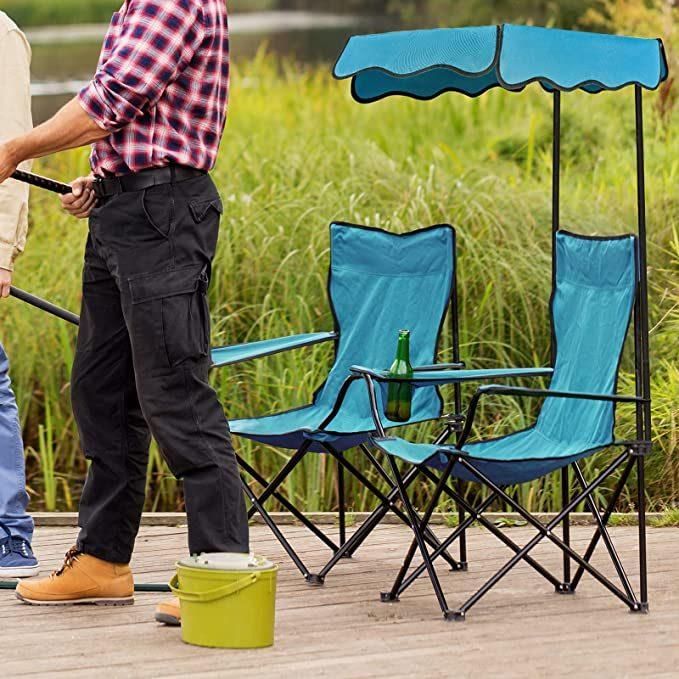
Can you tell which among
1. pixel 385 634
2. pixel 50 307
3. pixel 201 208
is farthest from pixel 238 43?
pixel 385 634

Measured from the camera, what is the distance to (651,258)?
634cm

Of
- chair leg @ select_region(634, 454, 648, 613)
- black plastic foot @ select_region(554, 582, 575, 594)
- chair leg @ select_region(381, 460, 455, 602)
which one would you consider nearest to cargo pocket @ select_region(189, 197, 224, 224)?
chair leg @ select_region(381, 460, 455, 602)

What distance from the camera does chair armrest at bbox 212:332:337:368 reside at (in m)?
4.50

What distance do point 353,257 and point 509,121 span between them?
3.71m

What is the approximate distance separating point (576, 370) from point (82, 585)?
1424mm

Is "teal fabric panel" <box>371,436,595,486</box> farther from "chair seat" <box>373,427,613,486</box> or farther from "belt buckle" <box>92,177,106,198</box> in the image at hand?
"belt buckle" <box>92,177,106,198</box>

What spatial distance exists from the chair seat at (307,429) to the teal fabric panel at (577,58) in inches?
42.3

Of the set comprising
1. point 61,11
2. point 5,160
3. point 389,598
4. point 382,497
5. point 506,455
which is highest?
point 61,11

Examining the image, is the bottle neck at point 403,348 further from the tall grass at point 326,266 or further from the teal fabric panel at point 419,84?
the tall grass at point 326,266

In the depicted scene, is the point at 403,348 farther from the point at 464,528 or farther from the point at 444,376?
the point at 464,528

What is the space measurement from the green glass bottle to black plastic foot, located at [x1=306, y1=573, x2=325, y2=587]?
0.49 meters

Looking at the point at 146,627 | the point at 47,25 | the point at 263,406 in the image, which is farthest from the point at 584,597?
the point at 47,25

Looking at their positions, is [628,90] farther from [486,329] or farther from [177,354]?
[177,354]

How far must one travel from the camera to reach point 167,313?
349cm
